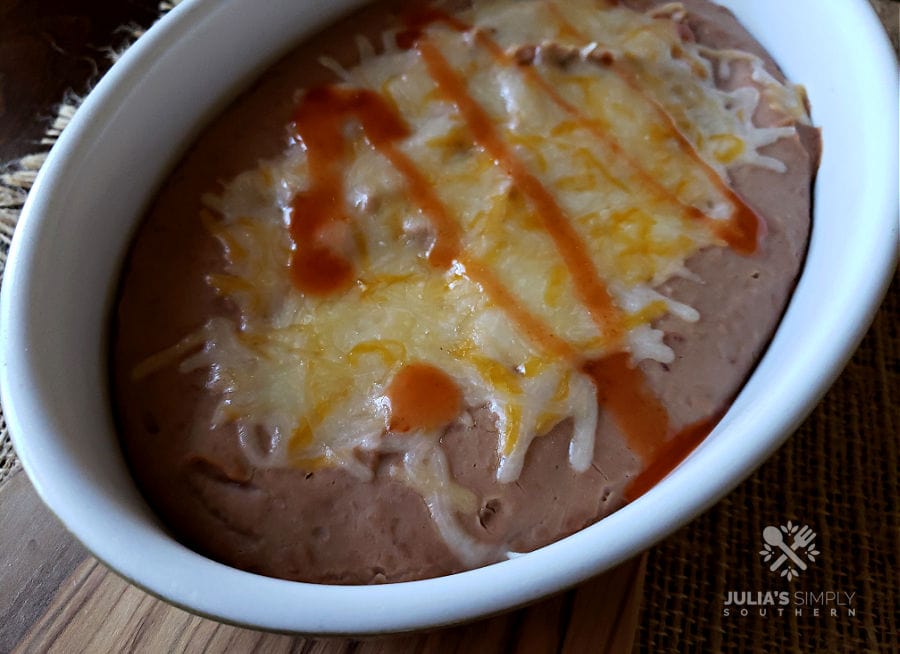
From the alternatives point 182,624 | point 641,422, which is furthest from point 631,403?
point 182,624

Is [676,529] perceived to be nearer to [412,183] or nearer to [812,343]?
[812,343]

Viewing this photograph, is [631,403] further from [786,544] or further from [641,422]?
[786,544]

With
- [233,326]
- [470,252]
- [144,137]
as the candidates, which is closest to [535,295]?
[470,252]

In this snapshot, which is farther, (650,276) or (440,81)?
(440,81)

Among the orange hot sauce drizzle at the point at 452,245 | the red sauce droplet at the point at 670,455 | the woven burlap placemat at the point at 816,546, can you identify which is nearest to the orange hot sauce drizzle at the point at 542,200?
the orange hot sauce drizzle at the point at 452,245

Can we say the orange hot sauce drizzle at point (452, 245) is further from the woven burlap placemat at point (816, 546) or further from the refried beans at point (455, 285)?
the woven burlap placemat at point (816, 546)

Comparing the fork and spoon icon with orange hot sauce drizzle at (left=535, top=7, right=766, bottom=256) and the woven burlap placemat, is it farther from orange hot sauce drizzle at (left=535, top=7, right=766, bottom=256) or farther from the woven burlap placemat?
orange hot sauce drizzle at (left=535, top=7, right=766, bottom=256)
